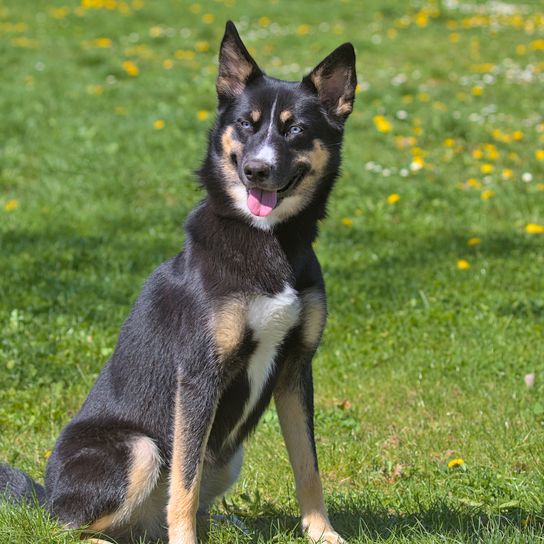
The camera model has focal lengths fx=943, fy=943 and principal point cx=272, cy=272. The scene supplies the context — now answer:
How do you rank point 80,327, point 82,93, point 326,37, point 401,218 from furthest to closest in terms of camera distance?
point 326,37, point 82,93, point 401,218, point 80,327

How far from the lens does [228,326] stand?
3527mm

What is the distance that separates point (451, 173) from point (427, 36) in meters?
4.81

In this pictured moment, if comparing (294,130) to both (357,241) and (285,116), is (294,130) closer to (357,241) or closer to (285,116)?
(285,116)

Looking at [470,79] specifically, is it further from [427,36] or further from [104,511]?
[104,511]


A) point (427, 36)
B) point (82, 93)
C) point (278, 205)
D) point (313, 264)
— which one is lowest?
point (427, 36)

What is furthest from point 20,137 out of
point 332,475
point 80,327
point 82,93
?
point 332,475

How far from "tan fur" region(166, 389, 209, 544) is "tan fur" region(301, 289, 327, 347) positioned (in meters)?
0.58

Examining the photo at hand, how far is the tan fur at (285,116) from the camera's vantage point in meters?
3.71

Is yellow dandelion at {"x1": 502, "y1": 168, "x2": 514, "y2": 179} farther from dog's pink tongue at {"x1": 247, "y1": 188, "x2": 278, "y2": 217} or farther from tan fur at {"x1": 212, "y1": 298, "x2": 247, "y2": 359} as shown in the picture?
tan fur at {"x1": 212, "y1": 298, "x2": 247, "y2": 359}

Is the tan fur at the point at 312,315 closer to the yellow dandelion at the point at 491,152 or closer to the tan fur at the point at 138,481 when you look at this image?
the tan fur at the point at 138,481

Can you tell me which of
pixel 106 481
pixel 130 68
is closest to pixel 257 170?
pixel 106 481

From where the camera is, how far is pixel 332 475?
15.3ft

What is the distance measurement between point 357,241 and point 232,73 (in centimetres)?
377

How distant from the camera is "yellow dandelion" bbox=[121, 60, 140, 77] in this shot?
11.2 meters
